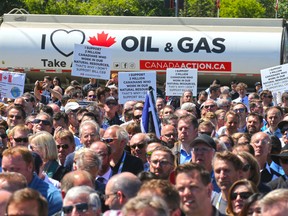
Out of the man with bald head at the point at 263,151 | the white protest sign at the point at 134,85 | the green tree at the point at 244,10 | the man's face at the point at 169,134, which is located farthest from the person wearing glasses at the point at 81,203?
the green tree at the point at 244,10

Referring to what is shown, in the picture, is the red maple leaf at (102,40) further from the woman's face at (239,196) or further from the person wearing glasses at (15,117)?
the woman's face at (239,196)

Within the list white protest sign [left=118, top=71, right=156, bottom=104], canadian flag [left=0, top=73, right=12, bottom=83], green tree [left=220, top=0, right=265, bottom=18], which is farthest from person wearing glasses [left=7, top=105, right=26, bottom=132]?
green tree [left=220, top=0, right=265, bottom=18]

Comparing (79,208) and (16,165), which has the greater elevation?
(16,165)

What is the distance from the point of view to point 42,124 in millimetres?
12680

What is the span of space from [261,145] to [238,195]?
3.24m

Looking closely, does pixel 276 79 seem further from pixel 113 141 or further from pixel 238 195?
pixel 238 195

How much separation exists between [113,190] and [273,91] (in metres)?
12.0

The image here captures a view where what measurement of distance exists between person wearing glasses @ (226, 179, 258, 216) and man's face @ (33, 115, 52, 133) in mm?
5530

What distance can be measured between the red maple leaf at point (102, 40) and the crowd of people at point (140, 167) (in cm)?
1264

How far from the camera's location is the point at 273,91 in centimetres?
1869

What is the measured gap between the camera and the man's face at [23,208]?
6.10m

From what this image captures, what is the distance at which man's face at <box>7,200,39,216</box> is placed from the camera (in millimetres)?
6098

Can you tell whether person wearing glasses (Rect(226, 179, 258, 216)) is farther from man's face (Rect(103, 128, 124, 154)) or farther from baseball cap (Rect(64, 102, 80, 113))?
baseball cap (Rect(64, 102, 80, 113))

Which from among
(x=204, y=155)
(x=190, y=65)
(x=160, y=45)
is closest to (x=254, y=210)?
(x=204, y=155)
